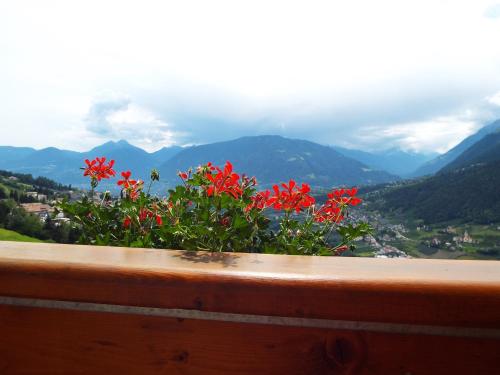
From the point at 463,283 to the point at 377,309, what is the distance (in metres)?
0.18

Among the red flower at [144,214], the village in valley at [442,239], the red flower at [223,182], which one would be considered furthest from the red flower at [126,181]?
the village in valley at [442,239]

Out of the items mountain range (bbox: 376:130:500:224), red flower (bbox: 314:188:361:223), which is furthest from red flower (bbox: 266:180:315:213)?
mountain range (bbox: 376:130:500:224)

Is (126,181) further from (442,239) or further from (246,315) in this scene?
(442,239)

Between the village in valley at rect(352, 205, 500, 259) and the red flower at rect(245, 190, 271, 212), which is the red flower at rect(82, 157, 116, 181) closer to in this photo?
the red flower at rect(245, 190, 271, 212)

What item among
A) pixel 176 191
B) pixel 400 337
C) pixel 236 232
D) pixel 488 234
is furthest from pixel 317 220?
pixel 488 234

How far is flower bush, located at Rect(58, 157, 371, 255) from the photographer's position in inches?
48.6

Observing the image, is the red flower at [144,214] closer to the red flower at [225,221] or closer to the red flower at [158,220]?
the red flower at [158,220]

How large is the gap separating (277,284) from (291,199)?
70cm

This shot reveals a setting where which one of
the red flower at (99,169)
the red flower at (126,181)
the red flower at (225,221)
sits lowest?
the red flower at (225,221)

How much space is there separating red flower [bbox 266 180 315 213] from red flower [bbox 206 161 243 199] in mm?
196

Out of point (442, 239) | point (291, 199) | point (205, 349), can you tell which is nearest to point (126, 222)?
point (291, 199)

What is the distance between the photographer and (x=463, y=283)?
2.55ft

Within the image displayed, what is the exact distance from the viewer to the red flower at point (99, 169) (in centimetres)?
185

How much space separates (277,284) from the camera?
80 centimetres
